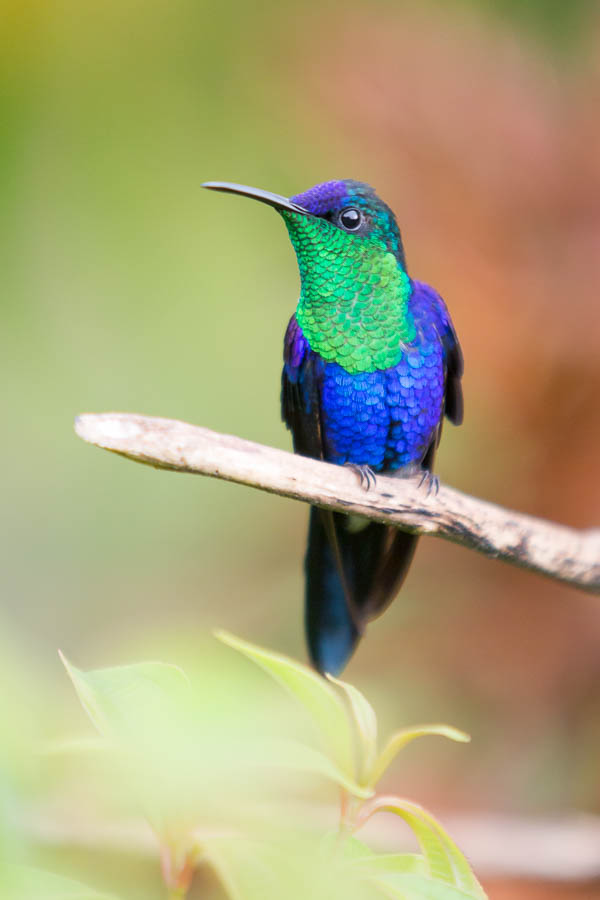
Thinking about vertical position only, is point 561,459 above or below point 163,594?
above

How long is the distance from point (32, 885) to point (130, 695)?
138 mm

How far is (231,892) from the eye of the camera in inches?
22.2

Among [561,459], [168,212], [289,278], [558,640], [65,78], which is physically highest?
[65,78]

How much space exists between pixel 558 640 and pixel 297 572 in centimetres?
92

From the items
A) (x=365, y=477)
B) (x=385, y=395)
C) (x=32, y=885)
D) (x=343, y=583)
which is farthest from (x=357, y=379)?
(x=32, y=885)

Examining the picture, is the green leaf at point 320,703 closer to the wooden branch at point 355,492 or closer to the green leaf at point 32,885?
the green leaf at point 32,885

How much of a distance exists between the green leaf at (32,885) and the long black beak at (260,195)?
763 mm

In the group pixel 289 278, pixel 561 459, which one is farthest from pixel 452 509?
pixel 289 278

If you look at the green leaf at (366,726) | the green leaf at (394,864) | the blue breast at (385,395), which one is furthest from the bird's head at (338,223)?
the green leaf at (394,864)

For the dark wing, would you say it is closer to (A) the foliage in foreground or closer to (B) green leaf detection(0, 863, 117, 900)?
(A) the foliage in foreground

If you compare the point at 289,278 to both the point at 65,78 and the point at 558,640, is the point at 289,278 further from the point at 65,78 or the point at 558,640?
the point at 558,640

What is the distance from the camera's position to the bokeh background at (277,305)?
8.13ft

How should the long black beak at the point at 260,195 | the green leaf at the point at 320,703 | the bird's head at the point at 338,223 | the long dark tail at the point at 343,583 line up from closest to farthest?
the green leaf at the point at 320,703
the long black beak at the point at 260,195
the bird's head at the point at 338,223
the long dark tail at the point at 343,583

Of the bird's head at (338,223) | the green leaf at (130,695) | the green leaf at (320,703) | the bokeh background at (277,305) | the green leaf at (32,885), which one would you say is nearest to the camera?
the green leaf at (32,885)
